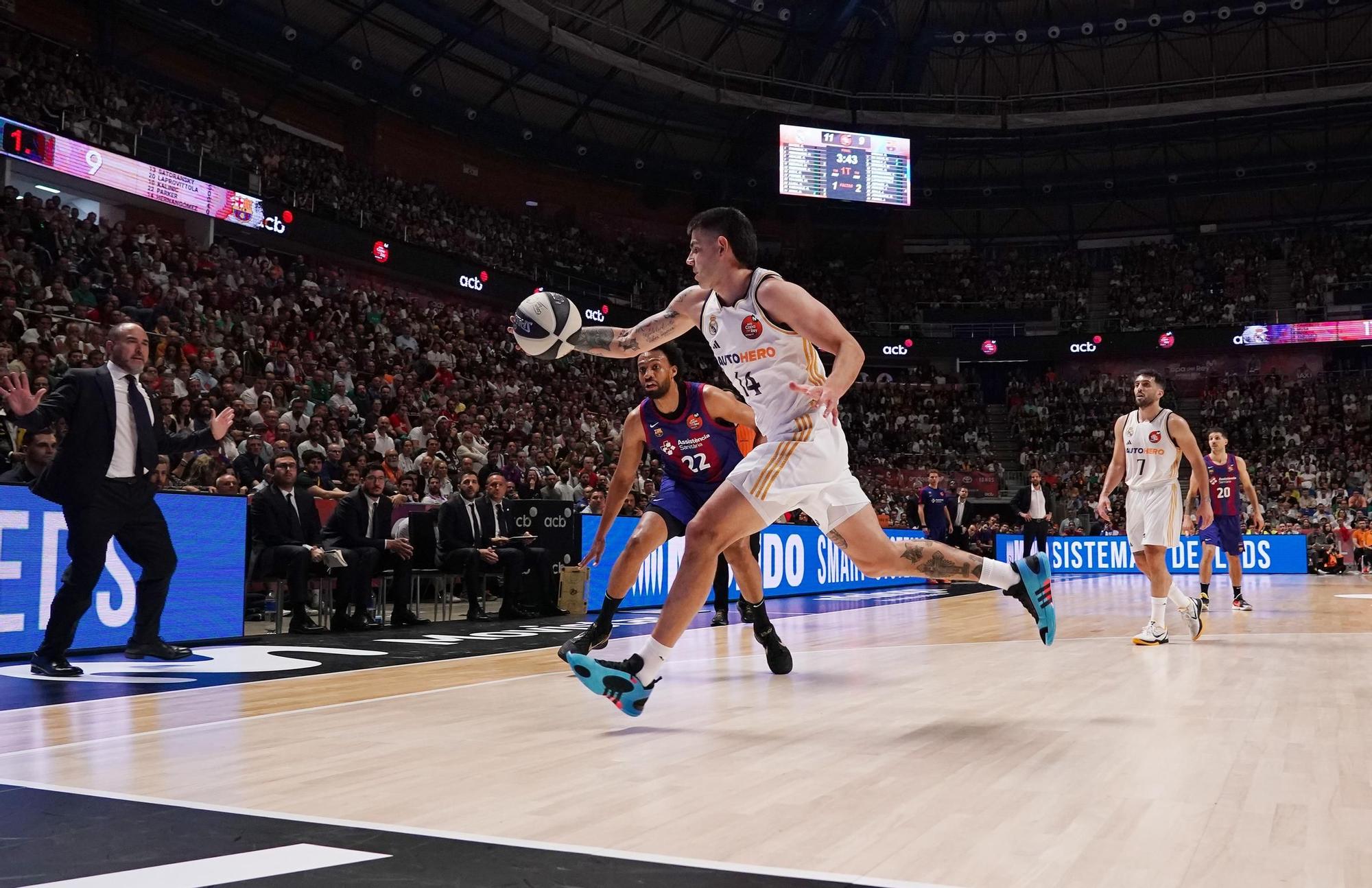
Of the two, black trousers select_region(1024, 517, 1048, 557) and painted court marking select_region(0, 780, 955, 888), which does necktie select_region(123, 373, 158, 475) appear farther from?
black trousers select_region(1024, 517, 1048, 557)

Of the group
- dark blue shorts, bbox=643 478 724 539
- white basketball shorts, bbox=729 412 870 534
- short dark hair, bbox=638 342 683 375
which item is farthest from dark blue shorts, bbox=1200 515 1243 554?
white basketball shorts, bbox=729 412 870 534

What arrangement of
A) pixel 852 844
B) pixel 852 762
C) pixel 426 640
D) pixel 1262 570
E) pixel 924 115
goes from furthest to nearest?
pixel 924 115
pixel 1262 570
pixel 426 640
pixel 852 762
pixel 852 844

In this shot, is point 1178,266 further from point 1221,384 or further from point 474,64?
point 474,64

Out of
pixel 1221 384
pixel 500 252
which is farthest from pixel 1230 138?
pixel 500 252

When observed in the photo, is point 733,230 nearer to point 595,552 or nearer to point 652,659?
point 652,659

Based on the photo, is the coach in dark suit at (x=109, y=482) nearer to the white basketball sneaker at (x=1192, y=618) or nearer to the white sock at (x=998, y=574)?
the white sock at (x=998, y=574)

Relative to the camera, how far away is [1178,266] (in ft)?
122

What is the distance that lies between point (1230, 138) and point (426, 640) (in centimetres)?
3477

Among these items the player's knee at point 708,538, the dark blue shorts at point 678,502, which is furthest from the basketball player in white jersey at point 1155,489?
the player's knee at point 708,538

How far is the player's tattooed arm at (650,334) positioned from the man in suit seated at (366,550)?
531 cm

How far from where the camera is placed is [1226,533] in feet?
39.9

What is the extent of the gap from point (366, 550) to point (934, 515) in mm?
13573

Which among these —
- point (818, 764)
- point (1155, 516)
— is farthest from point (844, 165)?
point (818, 764)

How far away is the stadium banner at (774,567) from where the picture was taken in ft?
39.9
